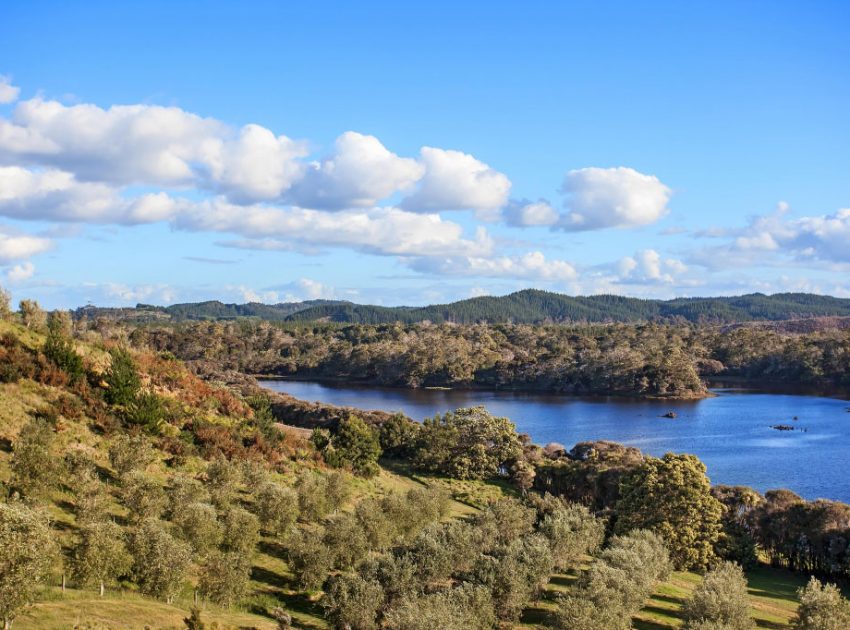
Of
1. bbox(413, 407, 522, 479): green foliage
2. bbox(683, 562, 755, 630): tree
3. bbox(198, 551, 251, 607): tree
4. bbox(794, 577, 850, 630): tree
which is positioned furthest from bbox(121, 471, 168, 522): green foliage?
bbox(413, 407, 522, 479): green foliage

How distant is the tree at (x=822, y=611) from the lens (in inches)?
1286

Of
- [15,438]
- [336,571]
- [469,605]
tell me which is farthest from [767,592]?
[15,438]

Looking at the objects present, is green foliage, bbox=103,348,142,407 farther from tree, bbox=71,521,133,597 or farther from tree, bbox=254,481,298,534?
tree, bbox=71,521,133,597

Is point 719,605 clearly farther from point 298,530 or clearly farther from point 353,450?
point 353,450

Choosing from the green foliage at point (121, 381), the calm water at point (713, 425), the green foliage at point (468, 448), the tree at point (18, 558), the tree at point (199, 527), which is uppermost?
the green foliage at point (121, 381)

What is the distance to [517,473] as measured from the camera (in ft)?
239

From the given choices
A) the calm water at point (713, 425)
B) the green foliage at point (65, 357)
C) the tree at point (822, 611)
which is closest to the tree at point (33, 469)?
the green foliage at point (65, 357)

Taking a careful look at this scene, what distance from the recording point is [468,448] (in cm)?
7625

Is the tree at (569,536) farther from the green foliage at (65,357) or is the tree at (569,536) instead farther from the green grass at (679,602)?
the green foliage at (65,357)

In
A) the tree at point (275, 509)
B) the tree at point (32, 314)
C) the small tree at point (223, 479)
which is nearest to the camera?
the tree at point (275, 509)

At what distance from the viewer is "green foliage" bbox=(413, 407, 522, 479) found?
74.2 metres

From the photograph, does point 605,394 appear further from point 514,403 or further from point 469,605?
point 469,605

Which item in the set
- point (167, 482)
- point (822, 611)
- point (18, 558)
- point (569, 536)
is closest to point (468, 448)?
point (569, 536)

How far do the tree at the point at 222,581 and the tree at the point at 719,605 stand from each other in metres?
21.4
